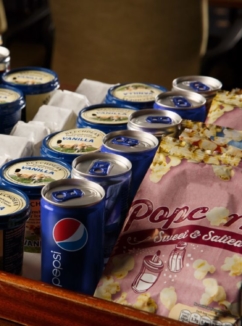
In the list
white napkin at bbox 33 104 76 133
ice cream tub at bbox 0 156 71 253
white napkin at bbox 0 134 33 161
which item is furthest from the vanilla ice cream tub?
ice cream tub at bbox 0 156 71 253

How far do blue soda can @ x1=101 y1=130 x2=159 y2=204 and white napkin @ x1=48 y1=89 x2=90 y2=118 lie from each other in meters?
0.36

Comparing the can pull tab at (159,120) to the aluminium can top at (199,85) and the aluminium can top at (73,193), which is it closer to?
the aluminium can top at (199,85)

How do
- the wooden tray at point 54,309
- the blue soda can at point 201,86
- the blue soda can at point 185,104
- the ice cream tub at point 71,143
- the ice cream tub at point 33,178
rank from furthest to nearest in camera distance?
the blue soda can at point 201,86
the blue soda can at point 185,104
the ice cream tub at point 71,143
the ice cream tub at point 33,178
the wooden tray at point 54,309

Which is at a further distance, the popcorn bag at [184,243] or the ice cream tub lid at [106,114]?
the ice cream tub lid at [106,114]

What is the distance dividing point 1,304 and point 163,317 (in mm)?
268

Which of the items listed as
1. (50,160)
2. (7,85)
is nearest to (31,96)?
(7,85)

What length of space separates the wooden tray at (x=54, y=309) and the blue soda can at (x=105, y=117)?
1.57 ft

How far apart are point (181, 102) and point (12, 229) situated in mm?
549

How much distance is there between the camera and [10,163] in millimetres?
1267

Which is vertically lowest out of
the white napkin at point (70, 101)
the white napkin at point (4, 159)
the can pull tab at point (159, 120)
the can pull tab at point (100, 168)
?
the white napkin at point (70, 101)

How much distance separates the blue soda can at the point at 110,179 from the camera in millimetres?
1102

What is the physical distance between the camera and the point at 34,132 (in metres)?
1.46

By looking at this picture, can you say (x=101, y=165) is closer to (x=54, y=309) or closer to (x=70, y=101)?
(x=54, y=309)

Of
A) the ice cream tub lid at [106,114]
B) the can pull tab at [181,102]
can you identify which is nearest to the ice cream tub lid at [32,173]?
the ice cream tub lid at [106,114]
